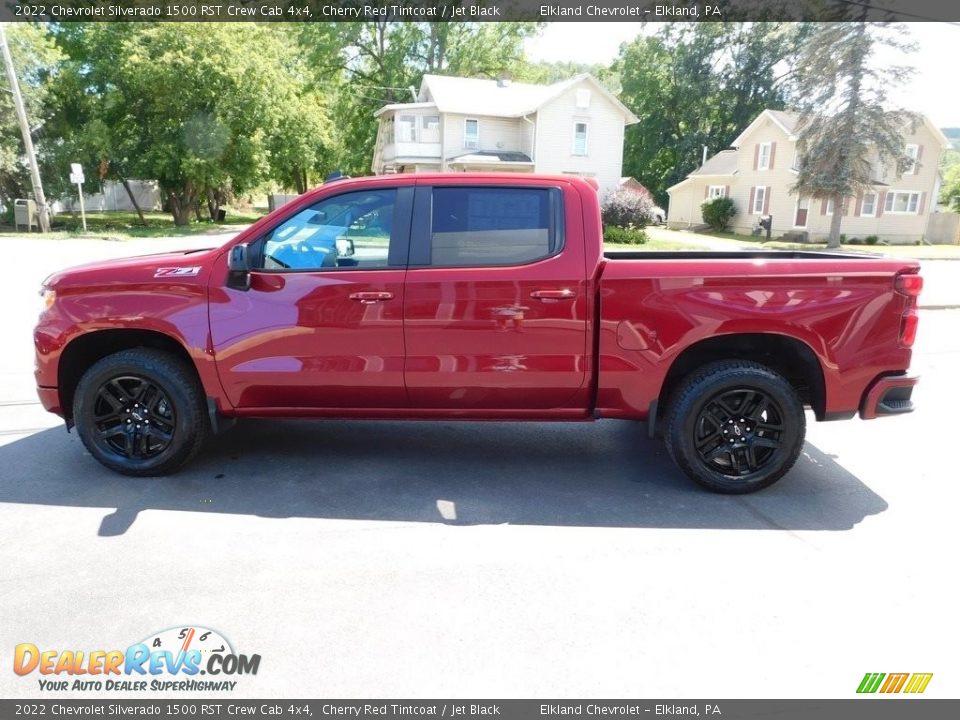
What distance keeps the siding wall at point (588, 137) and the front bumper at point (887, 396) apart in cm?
3165

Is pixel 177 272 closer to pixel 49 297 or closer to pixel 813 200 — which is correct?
pixel 49 297

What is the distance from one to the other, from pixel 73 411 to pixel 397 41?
48.8 m

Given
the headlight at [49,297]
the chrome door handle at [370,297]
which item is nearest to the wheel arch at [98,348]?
the headlight at [49,297]

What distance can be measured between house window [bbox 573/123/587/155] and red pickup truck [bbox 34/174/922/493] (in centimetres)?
3367

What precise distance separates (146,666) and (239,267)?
2272 mm

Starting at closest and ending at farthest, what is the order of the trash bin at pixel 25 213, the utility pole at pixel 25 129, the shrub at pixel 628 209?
the utility pole at pixel 25 129 < the shrub at pixel 628 209 < the trash bin at pixel 25 213

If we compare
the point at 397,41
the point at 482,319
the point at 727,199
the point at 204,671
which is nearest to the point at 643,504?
the point at 482,319

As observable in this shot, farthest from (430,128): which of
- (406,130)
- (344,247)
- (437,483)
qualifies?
(437,483)

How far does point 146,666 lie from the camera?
274 cm

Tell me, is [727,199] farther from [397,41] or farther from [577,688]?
[577,688]

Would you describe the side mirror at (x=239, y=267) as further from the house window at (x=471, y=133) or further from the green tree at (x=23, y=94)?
the house window at (x=471, y=133)

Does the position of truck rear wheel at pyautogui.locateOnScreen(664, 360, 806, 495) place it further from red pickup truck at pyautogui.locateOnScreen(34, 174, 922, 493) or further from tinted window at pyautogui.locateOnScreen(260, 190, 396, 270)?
tinted window at pyautogui.locateOnScreen(260, 190, 396, 270)

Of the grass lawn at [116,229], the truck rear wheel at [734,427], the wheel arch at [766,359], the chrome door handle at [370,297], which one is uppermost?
the chrome door handle at [370,297]

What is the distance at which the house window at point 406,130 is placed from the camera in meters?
37.2
